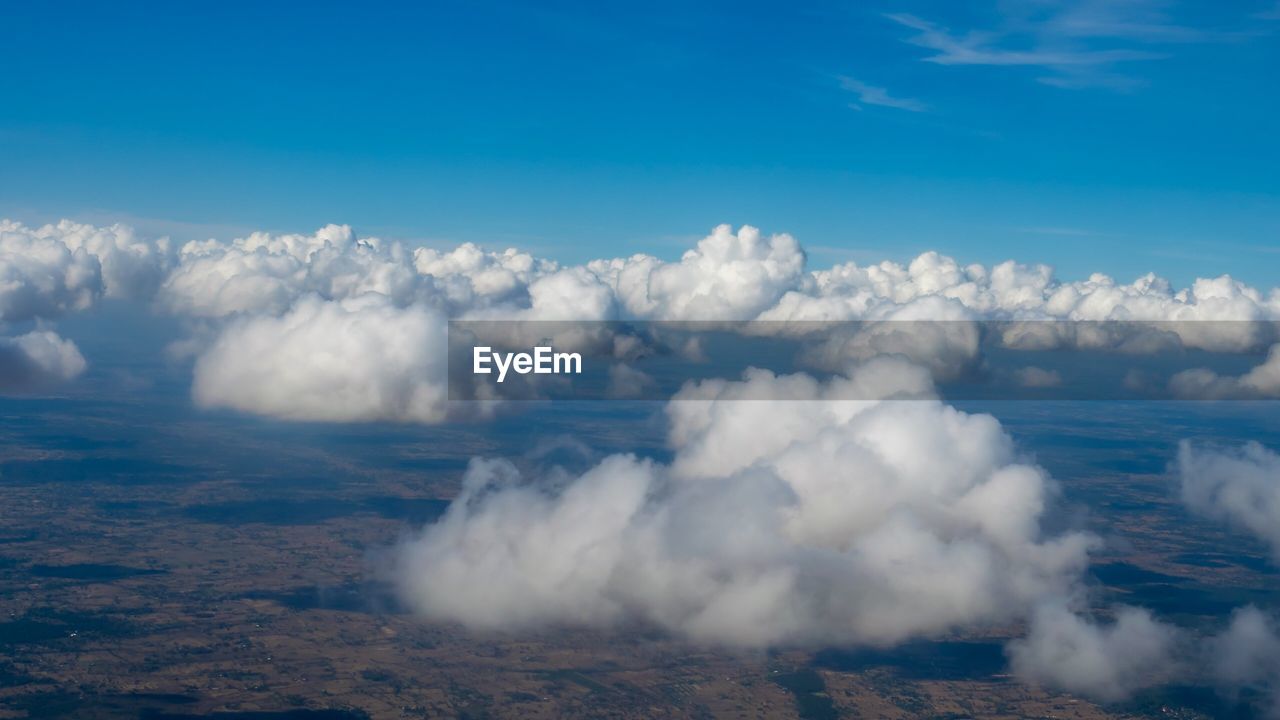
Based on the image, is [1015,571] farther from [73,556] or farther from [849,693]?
[73,556]

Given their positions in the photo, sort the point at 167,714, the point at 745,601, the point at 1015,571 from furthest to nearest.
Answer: the point at 1015,571 < the point at 745,601 < the point at 167,714

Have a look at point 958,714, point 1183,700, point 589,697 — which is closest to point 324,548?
point 589,697

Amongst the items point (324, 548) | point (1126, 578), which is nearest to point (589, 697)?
point (324, 548)

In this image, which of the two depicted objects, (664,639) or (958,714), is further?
(664,639)

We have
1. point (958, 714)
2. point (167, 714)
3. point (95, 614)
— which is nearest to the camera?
point (167, 714)

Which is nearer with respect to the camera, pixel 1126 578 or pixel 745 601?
pixel 745 601

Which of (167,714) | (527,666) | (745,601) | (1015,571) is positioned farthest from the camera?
(1015,571)

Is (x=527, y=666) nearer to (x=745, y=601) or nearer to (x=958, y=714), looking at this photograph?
(x=745, y=601)

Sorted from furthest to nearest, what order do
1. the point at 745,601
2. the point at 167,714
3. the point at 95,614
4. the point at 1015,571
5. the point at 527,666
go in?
1. the point at 1015,571
2. the point at 745,601
3. the point at 95,614
4. the point at 527,666
5. the point at 167,714
